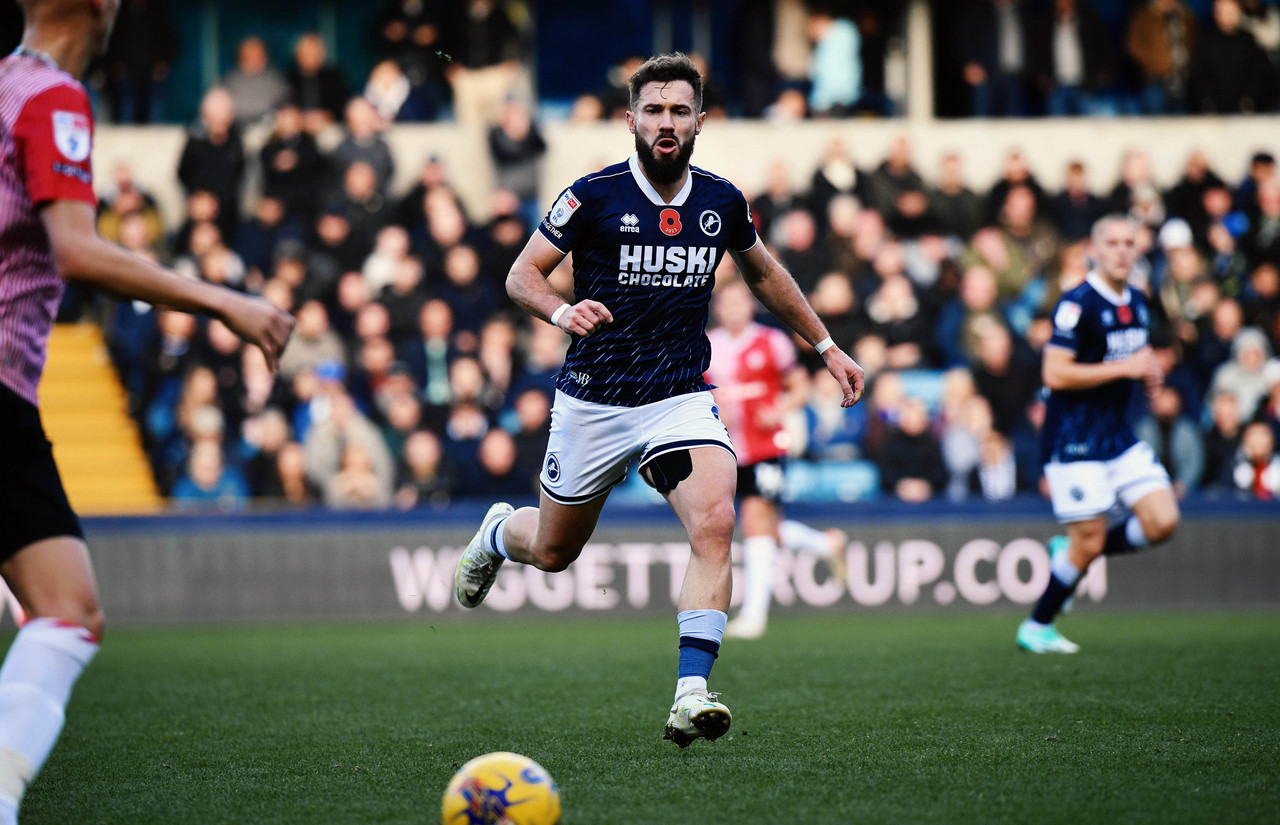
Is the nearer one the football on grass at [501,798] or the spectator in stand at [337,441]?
the football on grass at [501,798]

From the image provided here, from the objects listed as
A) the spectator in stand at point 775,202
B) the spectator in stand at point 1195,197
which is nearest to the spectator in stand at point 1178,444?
the spectator in stand at point 1195,197

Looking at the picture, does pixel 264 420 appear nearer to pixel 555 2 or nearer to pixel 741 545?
pixel 741 545

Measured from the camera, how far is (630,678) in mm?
8219

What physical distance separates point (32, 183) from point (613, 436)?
8.87ft

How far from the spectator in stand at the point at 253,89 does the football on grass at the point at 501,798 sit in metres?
14.5

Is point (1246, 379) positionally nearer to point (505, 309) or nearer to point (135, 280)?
point (505, 309)

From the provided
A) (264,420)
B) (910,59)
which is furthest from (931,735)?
(910,59)

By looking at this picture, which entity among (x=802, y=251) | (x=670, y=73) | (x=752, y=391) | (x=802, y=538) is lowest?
(x=802, y=538)

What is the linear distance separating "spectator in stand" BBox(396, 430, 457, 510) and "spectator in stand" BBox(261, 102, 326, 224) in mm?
3728

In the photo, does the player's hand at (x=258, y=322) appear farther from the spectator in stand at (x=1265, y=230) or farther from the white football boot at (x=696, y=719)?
the spectator in stand at (x=1265, y=230)

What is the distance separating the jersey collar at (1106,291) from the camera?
8.97 m

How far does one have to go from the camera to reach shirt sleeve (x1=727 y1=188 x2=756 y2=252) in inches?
242

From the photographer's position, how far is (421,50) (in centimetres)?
1758

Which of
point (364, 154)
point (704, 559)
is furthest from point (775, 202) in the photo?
point (704, 559)
